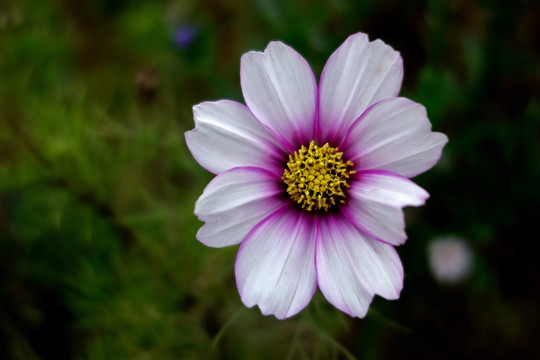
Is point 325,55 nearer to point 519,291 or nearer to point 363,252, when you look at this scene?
point 363,252

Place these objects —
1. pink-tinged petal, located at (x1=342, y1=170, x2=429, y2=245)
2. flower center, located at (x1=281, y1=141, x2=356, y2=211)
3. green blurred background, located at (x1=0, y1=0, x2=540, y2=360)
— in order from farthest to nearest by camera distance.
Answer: green blurred background, located at (x1=0, y1=0, x2=540, y2=360), flower center, located at (x1=281, y1=141, x2=356, y2=211), pink-tinged petal, located at (x1=342, y1=170, x2=429, y2=245)

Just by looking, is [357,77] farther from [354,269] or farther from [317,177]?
[354,269]

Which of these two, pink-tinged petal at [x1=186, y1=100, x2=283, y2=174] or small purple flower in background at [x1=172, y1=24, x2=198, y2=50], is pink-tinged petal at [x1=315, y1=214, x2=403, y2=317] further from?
small purple flower in background at [x1=172, y1=24, x2=198, y2=50]

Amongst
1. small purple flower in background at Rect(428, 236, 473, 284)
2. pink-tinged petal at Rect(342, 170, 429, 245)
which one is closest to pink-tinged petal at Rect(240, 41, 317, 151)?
pink-tinged petal at Rect(342, 170, 429, 245)

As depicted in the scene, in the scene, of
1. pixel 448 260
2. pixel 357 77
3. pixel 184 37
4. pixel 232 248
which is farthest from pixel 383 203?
pixel 184 37

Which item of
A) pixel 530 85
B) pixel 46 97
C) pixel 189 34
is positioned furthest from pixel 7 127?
pixel 530 85
